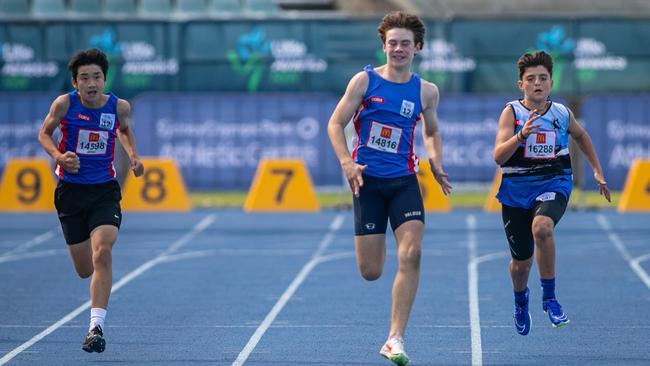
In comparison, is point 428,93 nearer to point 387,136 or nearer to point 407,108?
point 407,108

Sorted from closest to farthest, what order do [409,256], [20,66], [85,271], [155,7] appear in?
[409,256]
[85,271]
[20,66]
[155,7]

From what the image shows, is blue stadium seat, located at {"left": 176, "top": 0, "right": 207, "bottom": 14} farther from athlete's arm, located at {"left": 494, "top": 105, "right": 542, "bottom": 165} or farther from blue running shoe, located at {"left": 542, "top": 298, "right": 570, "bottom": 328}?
blue running shoe, located at {"left": 542, "top": 298, "right": 570, "bottom": 328}

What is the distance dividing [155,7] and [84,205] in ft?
63.9

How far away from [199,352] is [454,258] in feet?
22.5

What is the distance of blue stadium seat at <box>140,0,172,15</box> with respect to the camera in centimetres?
2870

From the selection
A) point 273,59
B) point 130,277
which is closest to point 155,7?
point 273,59

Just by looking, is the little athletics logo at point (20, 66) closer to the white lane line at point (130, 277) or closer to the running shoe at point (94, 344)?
the white lane line at point (130, 277)

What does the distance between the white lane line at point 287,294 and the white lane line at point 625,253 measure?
10.6 feet

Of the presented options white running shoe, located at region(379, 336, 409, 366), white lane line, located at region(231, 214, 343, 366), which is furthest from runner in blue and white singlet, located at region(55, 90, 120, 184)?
white running shoe, located at region(379, 336, 409, 366)

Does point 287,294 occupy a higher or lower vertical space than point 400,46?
lower

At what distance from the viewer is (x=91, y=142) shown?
972 centimetres

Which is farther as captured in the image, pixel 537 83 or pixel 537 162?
pixel 537 162

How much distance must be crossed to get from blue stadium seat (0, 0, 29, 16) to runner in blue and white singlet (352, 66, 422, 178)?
20613 mm

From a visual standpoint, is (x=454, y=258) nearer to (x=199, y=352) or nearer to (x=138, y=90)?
(x=199, y=352)
